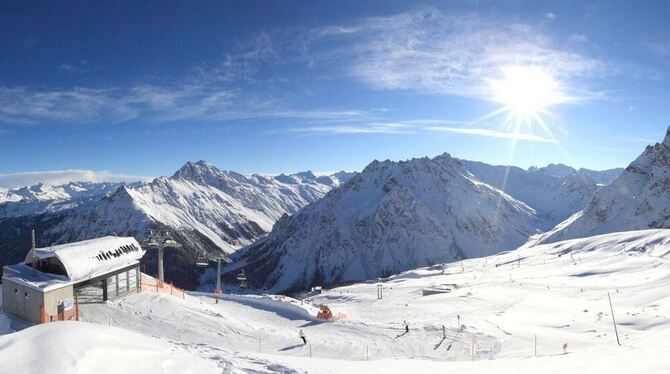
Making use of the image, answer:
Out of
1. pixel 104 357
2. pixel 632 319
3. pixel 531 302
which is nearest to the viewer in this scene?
pixel 104 357

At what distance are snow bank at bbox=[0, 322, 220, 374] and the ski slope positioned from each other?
0.63 m

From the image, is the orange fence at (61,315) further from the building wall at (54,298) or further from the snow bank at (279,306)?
the snow bank at (279,306)

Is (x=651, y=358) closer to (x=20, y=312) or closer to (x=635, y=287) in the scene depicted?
(x=20, y=312)

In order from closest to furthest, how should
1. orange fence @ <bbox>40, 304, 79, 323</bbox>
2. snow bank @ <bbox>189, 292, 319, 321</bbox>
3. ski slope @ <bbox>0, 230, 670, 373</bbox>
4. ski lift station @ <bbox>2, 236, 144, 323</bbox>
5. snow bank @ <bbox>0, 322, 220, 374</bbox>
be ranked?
snow bank @ <bbox>0, 322, 220, 374</bbox> < ski slope @ <bbox>0, 230, 670, 373</bbox> < orange fence @ <bbox>40, 304, 79, 323</bbox> < ski lift station @ <bbox>2, 236, 144, 323</bbox> < snow bank @ <bbox>189, 292, 319, 321</bbox>

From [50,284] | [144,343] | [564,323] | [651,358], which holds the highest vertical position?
[50,284]

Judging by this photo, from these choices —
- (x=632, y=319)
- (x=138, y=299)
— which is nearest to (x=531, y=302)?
(x=632, y=319)

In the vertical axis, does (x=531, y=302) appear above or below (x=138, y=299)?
below

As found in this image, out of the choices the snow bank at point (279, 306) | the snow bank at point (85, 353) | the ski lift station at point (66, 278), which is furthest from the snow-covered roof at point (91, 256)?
the snow bank at point (85, 353)

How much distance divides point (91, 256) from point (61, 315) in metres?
5.59

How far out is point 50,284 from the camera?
27.5 m

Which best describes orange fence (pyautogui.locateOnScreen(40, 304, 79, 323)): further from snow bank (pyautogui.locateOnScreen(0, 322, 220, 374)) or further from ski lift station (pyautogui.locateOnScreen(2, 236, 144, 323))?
snow bank (pyautogui.locateOnScreen(0, 322, 220, 374))

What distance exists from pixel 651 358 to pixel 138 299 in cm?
3175

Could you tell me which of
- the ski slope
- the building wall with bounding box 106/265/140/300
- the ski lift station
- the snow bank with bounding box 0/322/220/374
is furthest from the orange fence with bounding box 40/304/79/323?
the snow bank with bounding box 0/322/220/374

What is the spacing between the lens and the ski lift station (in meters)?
26.8
